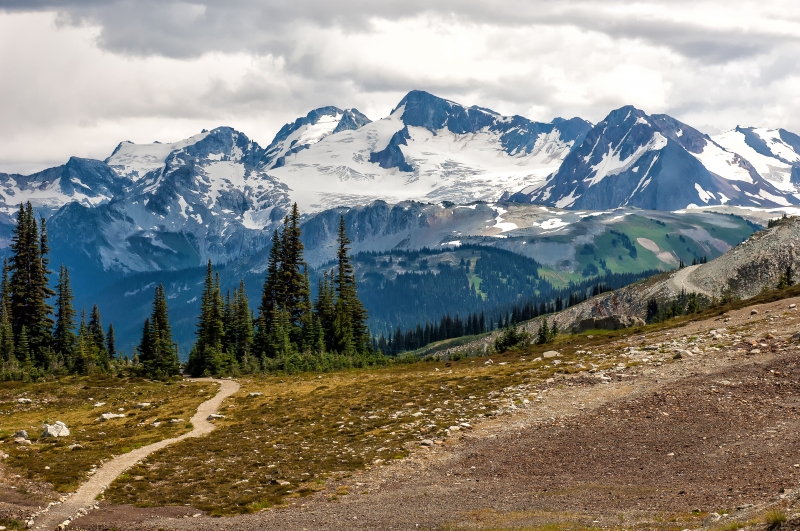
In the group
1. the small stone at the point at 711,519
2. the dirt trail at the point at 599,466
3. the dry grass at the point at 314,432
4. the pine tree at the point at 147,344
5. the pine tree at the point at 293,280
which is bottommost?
the pine tree at the point at 147,344

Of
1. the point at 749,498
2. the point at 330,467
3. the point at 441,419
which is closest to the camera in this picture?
the point at 749,498

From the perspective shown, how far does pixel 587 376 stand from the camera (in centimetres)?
5397

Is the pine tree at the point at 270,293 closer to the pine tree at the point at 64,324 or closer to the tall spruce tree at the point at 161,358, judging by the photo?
the tall spruce tree at the point at 161,358

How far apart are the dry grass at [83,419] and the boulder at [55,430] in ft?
1.42

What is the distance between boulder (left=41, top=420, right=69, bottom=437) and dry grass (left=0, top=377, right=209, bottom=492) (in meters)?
0.43

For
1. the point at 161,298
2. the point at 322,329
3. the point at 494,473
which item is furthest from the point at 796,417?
the point at 161,298

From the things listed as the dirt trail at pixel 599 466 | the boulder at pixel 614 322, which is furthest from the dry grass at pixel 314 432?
the boulder at pixel 614 322

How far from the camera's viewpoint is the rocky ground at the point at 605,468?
29.1m

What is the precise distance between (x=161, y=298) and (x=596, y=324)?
202ft

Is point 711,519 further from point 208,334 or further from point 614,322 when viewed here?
point 614,322

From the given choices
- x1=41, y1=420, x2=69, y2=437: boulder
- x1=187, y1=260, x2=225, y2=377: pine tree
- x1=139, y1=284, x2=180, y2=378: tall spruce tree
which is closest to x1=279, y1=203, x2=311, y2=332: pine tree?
x1=187, y1=260, x2=225, y2=377: pine tree

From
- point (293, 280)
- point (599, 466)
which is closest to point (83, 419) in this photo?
point (599, 466)

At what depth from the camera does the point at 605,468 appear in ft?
115

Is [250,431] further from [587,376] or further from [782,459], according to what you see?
[782,459]
